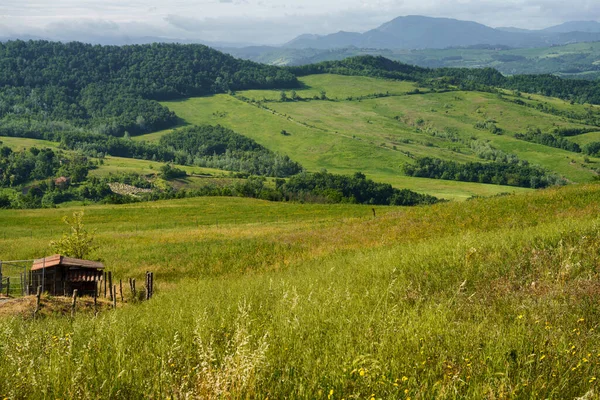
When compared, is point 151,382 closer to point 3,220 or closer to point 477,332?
point 477,332

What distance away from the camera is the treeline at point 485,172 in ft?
501

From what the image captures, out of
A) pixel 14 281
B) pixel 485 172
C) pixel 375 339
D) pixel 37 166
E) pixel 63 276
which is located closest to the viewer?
pixel 375 339

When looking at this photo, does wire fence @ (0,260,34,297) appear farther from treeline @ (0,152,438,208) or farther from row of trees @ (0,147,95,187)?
row of trees @ (0,147,95,187)

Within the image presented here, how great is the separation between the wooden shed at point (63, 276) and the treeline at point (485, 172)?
498ft

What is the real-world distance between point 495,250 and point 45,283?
25170 mm

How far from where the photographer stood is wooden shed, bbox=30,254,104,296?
26.1 meters

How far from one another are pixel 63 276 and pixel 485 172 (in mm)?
160104

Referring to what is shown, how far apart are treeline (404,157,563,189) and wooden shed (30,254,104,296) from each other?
15182 centimetres

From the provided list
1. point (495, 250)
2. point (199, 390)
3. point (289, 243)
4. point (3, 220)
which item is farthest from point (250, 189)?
point (199, 390)

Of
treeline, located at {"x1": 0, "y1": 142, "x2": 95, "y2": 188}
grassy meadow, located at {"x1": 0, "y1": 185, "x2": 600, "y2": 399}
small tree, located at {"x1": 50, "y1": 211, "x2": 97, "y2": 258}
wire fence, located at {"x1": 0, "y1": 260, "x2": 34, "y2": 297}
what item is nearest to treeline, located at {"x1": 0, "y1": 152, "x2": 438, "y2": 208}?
treeline, located at {"x1": 0, "y1": 142, "x2": 95, "y2": 188}

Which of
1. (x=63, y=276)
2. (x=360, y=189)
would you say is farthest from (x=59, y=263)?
(x=360, y=189)

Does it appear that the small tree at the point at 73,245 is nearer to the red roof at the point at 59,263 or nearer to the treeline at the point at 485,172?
the red roof at the point at 59,263

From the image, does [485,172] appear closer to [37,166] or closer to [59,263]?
[37,166]

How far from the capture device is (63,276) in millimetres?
26406
